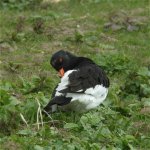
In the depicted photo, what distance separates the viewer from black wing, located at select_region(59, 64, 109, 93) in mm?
8337

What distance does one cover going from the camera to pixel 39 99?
8922 mm

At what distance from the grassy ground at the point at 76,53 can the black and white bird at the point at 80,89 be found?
0.55 feet

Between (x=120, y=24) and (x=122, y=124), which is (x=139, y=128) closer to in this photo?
(x=122, y=124)

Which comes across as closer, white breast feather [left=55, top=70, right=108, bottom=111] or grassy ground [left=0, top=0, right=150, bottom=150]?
grassy ground [left=0, top=0, right=150, bottom=150]

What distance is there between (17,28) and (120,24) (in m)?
2.32

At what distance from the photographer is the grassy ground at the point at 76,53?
26.2ft

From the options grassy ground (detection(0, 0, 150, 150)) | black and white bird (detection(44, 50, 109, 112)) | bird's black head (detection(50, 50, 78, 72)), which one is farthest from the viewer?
bird's black head (detection(50, 50, 78, 72))

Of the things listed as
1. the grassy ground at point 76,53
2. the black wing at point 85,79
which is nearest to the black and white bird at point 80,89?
the black wing at point 85,79

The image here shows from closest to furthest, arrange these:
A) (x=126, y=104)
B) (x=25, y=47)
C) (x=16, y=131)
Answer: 1. (x=16, y=131)
2. (x=126, y=104)
3. (x=25, y=47)

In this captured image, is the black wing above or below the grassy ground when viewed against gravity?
above

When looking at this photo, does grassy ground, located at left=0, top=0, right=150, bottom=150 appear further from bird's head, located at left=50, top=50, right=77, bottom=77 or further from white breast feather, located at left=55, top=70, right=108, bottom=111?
bird's head, located at left=50, top=50, right=77, bottom=77

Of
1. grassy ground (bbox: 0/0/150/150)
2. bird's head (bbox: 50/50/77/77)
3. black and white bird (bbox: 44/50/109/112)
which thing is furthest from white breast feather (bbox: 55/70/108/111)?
bird's head (bbox: 50/50/77/77)

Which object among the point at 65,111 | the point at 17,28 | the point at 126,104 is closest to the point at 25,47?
the point at 17,28

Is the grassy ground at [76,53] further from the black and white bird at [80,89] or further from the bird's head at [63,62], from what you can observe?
the bird's head at [63,62]
